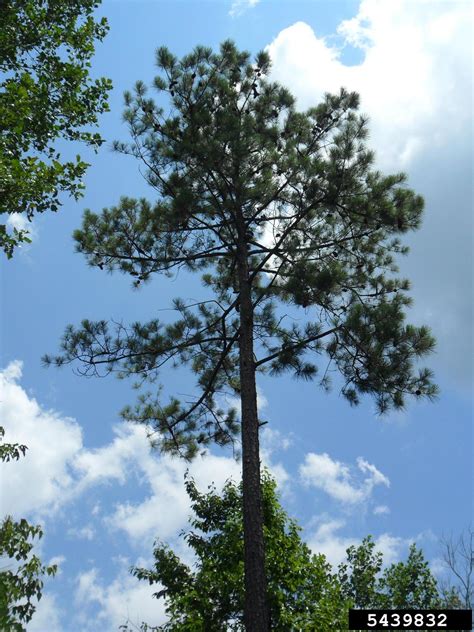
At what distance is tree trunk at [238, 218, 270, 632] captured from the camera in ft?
21.1

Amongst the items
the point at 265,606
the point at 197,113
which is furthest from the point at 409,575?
the point at 197,113

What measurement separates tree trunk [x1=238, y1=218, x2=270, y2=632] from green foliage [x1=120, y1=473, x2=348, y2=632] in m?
2.36

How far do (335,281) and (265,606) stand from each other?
3890 mm

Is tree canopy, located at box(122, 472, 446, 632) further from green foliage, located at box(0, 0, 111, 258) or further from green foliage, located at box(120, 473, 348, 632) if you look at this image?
green foliage, located at box(0, 0, 111, 258)

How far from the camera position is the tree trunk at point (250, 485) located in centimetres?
642

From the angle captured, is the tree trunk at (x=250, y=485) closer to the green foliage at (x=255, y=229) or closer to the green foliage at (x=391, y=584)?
the green foliage at (x=255, y=229)

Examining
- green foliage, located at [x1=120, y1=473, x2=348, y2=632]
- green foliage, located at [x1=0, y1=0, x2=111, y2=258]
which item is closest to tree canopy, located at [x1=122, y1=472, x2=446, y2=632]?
green foliage, located at [x1=120, y1=473, x2=348, y2=632]

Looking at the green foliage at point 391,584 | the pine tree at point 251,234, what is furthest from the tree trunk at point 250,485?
the green foliage at point 391,584

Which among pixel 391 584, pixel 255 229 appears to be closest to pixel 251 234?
pixel 255 229

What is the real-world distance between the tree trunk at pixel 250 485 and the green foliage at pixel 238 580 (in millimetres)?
2364

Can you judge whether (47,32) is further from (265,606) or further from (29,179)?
(265,606)

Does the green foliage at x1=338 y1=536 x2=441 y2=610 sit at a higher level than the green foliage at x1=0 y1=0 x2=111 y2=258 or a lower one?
lower

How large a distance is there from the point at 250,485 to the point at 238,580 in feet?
8.58

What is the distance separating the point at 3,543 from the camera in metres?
6.29
